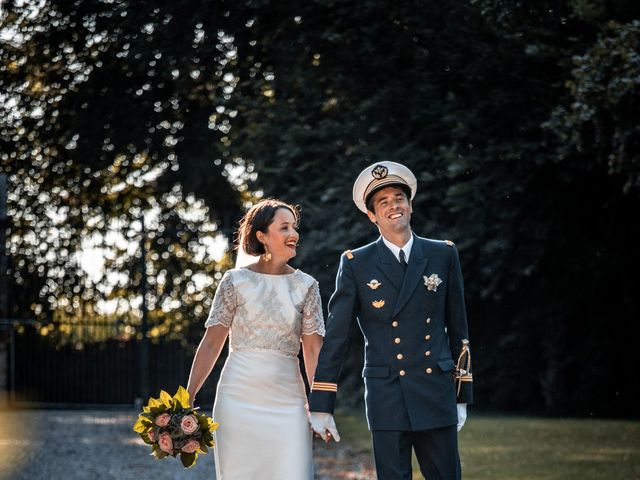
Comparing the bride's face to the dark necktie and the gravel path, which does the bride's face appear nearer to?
the dark necktie

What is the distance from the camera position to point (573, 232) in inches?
651

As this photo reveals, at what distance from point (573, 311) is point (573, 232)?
1.31m

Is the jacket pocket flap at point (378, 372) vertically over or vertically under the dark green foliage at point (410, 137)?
under

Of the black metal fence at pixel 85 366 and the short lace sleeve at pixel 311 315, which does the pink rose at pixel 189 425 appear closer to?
the short lace sleeve at pixel 311 315

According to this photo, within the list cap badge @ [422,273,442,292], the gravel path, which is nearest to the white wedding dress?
cap badge @ [422,273,442,292]

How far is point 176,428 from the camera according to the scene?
5410 millimetres

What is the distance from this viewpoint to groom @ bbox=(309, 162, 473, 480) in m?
5.07

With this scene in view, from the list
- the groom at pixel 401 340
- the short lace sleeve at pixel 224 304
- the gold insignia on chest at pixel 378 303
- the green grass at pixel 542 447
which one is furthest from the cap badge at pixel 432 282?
the green grass at pixel 542 447

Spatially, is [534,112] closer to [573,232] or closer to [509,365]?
[573,232]

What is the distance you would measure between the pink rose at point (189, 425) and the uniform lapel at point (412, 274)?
1.07m

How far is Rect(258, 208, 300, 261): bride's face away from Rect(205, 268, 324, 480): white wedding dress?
0.13 metres

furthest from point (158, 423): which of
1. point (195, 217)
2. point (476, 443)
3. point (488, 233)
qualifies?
point (195, 217)

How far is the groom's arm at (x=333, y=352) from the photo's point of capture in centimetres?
515

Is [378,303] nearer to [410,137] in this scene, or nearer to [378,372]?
[378,372]
